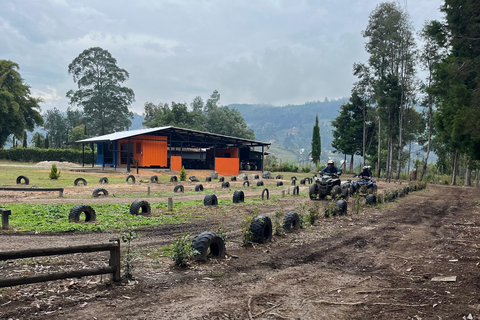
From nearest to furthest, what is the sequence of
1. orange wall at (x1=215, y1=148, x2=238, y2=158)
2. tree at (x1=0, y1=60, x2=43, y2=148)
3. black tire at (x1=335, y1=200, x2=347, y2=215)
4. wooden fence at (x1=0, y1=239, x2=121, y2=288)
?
wooden fence at (x1=0, y1=239, x2=121, y2=288) → black tire at (x1=335, y1=200, x2=347, y2=215) → orange wall at (x1=215, y1=148, x2=238, y2=158) → tree at (x1=0, y1=60, x2=43, y2=148)

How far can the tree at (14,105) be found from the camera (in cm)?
5194

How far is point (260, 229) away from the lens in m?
8.16

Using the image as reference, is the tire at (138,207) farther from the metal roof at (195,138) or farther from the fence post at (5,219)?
the metal roof at (195,138)

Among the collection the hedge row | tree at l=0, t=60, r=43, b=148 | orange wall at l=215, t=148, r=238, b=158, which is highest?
tree at l=0, t=60, r=43, b=148

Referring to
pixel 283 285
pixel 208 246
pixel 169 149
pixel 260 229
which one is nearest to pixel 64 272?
pixel 208 246

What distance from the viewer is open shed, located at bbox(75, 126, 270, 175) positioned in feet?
134

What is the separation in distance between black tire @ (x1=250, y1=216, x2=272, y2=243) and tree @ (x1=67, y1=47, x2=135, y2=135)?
245ft

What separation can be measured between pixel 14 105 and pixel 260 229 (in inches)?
2180

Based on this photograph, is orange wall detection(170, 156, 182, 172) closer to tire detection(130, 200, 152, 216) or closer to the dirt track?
tire detection(130, 200, 152, 216)

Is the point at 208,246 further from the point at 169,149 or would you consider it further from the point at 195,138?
the point at 195,138

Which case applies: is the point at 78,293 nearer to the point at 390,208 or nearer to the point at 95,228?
the point at 95,228

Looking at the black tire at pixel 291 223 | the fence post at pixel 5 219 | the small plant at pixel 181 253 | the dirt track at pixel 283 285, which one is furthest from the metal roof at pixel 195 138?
the small plant at pixel 181 253

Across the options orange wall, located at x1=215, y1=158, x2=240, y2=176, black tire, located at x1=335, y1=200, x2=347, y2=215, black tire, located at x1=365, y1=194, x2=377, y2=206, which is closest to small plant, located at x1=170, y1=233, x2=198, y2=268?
black tire, located at x1=335, y1=200, x2=347, y2=215

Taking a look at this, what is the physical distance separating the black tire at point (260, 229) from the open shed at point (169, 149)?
30153mm
